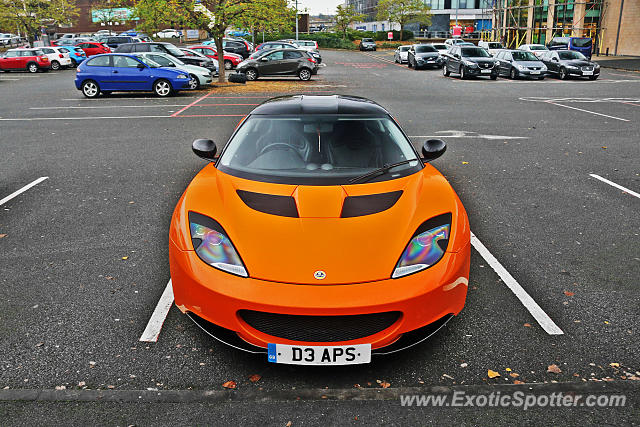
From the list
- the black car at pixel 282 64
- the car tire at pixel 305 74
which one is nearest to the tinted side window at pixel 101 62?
the black car at pixel 282 64

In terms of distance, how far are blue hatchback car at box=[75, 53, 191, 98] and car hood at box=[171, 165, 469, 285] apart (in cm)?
1701

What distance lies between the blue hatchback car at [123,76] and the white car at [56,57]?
19022 mm

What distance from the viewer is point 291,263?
10.3 feet

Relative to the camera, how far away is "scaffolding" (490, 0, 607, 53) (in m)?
46.8

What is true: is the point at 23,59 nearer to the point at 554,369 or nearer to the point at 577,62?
the point at 577,62

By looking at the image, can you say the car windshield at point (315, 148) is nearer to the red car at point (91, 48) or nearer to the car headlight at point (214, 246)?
the car headlight at point (214, 246)

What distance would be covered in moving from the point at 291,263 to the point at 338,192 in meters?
0.83

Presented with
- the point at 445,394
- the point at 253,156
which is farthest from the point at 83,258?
the point at 445,394

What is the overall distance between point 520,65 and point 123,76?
61.5 ft

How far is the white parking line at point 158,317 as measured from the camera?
3.80 meters

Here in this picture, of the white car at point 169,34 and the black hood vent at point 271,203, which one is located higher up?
the white car at point 169,34

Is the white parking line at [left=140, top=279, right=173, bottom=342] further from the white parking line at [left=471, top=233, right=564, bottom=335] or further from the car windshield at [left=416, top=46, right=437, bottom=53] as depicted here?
the car windshield at [left=416, top=46, right=437, bottom=53]

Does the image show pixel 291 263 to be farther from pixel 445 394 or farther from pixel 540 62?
pixel 540 62

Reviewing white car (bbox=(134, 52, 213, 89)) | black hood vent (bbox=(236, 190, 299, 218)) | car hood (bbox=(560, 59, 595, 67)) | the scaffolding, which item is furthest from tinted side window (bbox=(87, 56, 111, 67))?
the scaffolding
